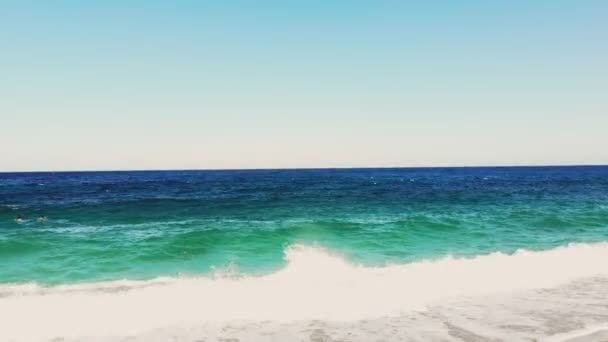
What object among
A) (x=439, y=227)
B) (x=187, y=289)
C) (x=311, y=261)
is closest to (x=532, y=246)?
(x=439, y=227)

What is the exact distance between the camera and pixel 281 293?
11984 millimetres

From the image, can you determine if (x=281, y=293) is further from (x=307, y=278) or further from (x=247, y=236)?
(x=247, y=236)

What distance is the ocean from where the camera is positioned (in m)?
8.96

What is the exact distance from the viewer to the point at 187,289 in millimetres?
12445

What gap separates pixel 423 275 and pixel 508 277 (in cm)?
279

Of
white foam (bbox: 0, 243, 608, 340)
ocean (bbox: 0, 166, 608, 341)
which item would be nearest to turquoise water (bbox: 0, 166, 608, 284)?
ocean (bbox: 0, 166, 608, 341)

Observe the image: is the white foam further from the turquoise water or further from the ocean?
the turquoise water

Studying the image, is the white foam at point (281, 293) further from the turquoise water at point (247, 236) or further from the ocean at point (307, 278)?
the turquoise water at point (247, 236)

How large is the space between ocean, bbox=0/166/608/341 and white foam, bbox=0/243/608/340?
0.06 meters

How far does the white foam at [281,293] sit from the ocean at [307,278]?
6cm

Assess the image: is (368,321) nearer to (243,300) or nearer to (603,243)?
(243,300)

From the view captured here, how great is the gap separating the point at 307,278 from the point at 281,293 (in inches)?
84.9

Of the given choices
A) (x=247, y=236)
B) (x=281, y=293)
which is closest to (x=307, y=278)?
(x=281, y=293)

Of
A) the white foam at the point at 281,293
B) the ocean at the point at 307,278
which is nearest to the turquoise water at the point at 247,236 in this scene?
the ocean at the point at 307,278
